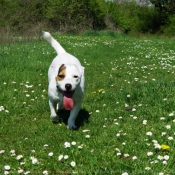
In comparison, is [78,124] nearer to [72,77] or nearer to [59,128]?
[59,128]

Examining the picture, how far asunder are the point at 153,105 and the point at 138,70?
5012 millimetres

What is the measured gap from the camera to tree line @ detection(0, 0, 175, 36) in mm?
29094

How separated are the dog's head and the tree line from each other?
20887 mm

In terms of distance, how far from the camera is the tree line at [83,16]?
29094mm

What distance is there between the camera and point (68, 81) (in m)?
4.35

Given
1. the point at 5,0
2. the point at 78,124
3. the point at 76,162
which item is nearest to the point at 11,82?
the point at 78,124

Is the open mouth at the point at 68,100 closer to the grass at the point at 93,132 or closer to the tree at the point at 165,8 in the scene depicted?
the grass at the point at 93,132

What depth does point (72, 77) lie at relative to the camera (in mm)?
4449

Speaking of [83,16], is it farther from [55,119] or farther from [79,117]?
[55,119]

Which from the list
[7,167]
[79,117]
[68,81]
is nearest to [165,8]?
[79,117]

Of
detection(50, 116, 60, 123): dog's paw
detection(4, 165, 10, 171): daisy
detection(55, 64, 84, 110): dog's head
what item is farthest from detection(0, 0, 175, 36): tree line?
detection(4, 165, 10, 171): daisy

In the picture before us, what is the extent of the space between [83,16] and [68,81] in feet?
114

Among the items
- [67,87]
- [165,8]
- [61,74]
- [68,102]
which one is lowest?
[68,102]

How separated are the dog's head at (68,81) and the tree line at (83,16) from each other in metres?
20.9
